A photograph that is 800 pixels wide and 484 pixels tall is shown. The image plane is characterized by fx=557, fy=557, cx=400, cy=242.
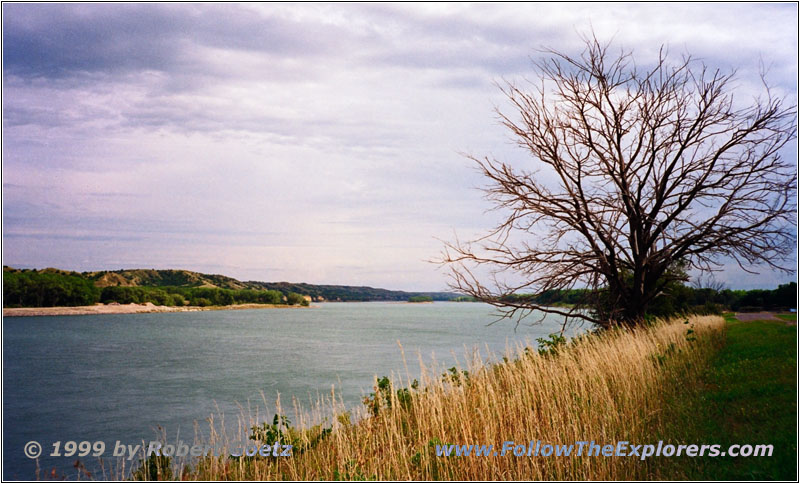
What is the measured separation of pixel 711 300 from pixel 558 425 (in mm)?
26500

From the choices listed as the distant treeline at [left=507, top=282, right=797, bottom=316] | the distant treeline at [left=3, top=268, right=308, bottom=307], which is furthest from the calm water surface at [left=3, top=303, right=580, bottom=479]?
the distant treeline at [left=3, top=268, right=308, bottom=307]

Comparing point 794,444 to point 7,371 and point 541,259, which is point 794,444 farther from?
point 7,371

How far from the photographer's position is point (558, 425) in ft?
20.2

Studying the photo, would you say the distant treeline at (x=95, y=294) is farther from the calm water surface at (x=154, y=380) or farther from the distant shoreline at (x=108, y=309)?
the calm water surface at (x=154, y=380)

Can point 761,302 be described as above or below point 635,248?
below

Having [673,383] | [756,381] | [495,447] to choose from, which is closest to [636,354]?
[673,383]

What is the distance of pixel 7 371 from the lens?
3347 cm

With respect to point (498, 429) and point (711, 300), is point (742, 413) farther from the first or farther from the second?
point (711, 300)

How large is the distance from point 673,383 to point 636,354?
2.11 ft

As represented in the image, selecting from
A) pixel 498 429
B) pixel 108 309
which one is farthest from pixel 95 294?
pixel 498 429

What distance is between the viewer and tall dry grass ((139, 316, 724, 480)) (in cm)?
509

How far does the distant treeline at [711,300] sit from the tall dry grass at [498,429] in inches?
178

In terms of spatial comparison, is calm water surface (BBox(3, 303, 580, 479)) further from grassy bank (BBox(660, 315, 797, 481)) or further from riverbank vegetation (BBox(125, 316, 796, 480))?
grassy bank (BBox(660, 315, 797, 481))

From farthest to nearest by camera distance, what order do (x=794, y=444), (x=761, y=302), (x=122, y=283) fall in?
(x=122, y=283), (x=761, y=302), (x=794, y=444)
